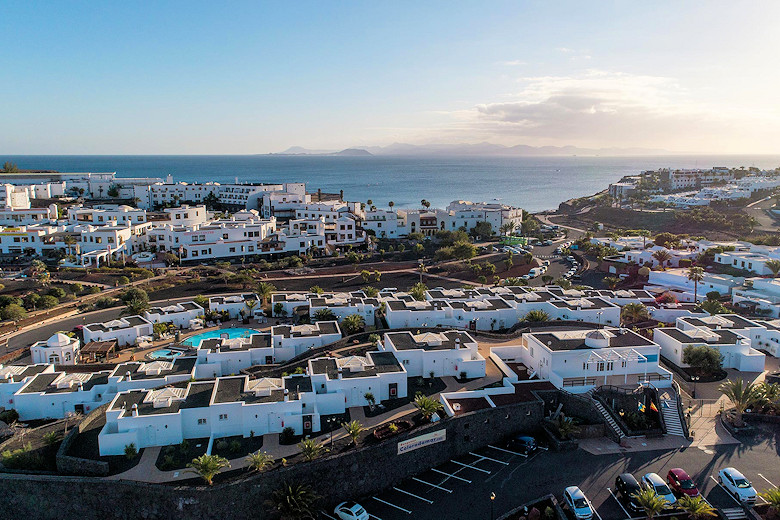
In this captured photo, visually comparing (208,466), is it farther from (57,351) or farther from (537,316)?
(537,316)

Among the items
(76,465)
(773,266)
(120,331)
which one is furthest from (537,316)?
(773,266)

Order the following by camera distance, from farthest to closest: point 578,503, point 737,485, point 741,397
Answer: point 741,397, point 737,485, point 578,503

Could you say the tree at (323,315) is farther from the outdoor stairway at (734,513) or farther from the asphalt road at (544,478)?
the outdoor stairway at (734,513)

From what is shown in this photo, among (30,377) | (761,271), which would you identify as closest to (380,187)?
(761,271)

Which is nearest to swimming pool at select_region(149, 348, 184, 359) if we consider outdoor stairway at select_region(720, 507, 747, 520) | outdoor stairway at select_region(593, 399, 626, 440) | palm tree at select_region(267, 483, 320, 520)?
palm tree at select_region(267, 483, 320, 520)

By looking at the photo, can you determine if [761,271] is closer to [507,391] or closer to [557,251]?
[557,251]

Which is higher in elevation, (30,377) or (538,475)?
(30,377)

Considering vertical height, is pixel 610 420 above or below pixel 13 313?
below
